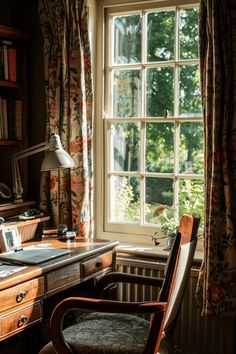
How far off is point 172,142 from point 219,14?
32.8 inches

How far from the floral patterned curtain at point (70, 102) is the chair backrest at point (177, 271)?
2.96 ft

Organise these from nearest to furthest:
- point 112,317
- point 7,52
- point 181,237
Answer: point 181,237
point 112,317
point 7,52

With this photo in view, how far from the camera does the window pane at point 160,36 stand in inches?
122

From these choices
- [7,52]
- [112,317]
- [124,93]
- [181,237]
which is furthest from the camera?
[124,93]

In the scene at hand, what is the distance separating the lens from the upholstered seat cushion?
2.22 metres

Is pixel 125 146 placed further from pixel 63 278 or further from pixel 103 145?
pixel 63 278

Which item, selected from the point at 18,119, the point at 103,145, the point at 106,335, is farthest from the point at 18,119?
the point at 106,335

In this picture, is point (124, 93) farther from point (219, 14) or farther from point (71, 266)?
point (71, 266)

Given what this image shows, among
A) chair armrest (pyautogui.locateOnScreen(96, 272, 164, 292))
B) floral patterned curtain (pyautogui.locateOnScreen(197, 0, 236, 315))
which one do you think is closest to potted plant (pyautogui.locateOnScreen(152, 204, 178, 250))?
floral patterned curtain (pyautogui.locateOnScreen(197, 0, 236, 315))

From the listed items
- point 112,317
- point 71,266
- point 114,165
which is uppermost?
point 114,165

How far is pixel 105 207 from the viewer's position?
3.33m

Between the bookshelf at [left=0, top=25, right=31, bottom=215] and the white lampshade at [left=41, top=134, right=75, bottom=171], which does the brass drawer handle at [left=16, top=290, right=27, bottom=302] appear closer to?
the white lampshade at [left=41, top=134, right=75, bottom=171]

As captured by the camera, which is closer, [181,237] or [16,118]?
[181,237]

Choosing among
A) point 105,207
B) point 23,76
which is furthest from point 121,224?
point 23,76
